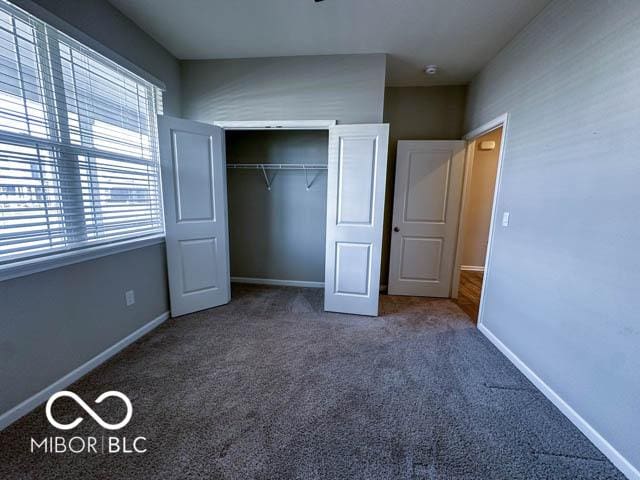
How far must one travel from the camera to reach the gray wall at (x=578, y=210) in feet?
4.18

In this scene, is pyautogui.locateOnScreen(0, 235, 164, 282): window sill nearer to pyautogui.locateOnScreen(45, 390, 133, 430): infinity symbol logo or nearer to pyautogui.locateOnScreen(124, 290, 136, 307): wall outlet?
pyautogui.locateOnScreen(124, 290, 136, 307): wall outlet

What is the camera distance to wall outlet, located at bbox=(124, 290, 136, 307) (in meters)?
2.18

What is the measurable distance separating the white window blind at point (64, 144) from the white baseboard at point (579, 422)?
3351mm

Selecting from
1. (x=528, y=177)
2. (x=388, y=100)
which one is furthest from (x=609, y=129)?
(x=388, y=100)

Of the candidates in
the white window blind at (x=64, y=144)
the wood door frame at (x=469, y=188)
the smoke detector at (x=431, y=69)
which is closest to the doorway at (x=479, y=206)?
the wood door frame at (x=469, y=188)

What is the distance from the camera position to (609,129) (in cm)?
137

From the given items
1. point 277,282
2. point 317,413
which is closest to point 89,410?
point 317,413

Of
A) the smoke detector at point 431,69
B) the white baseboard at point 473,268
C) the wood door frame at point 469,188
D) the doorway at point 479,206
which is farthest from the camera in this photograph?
the white baseboard at point 473,268

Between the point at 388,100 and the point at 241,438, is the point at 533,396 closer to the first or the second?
the point at 241,438

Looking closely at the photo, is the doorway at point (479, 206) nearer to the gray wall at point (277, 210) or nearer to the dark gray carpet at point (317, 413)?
the dark gray carpet at point (317, 413)

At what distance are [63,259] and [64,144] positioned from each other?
76 cm

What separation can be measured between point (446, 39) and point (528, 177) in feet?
4.72

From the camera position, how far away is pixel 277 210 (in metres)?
3.60

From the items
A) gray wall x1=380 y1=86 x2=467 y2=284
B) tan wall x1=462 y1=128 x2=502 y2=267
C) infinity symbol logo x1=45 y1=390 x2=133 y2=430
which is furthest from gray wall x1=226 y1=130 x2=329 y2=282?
tan wall x1=462 y1=128 x2=502 y2=267
